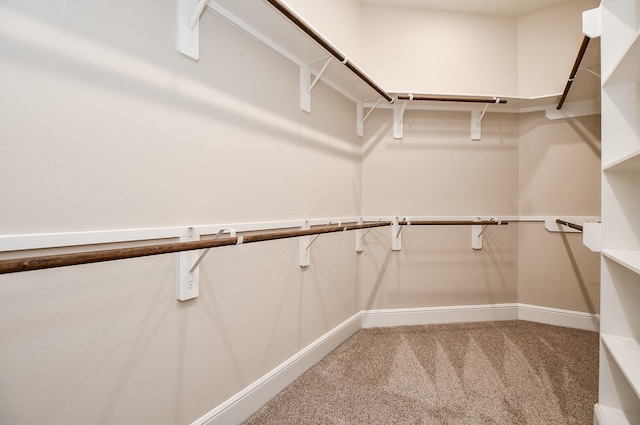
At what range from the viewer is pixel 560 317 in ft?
8.70

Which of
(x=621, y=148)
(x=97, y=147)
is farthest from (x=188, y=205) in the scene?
(x=621, y=148)

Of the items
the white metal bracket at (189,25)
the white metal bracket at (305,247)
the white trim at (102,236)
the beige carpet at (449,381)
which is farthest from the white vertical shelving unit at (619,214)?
the white metal bracket at (189,25)

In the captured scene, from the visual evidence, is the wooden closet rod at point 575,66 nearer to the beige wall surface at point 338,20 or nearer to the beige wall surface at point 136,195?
Result: the beige wall surface at point 338,20

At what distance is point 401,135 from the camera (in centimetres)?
266

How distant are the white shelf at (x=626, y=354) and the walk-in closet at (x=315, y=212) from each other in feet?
0.08

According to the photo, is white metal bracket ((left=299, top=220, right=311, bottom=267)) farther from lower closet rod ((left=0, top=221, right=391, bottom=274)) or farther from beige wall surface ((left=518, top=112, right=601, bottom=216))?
beige wall surface ((left=518, top=112, right=601, bottom=216))

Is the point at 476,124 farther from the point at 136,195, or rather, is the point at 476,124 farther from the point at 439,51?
the point at 136,195

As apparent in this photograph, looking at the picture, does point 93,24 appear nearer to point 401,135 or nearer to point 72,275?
point 72,275

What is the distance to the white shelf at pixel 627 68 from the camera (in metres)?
1.10

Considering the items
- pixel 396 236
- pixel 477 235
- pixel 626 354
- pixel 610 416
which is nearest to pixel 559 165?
pixel 477 235

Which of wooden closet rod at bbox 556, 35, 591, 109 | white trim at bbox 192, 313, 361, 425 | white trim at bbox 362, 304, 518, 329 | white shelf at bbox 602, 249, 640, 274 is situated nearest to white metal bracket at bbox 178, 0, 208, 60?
white trim at bbox 192, 313, 361, 425

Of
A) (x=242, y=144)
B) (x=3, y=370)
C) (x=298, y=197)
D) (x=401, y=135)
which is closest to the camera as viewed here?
(x=3, y=370)

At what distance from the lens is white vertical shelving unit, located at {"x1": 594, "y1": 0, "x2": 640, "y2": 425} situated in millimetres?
1330

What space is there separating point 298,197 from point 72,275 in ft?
3.77
